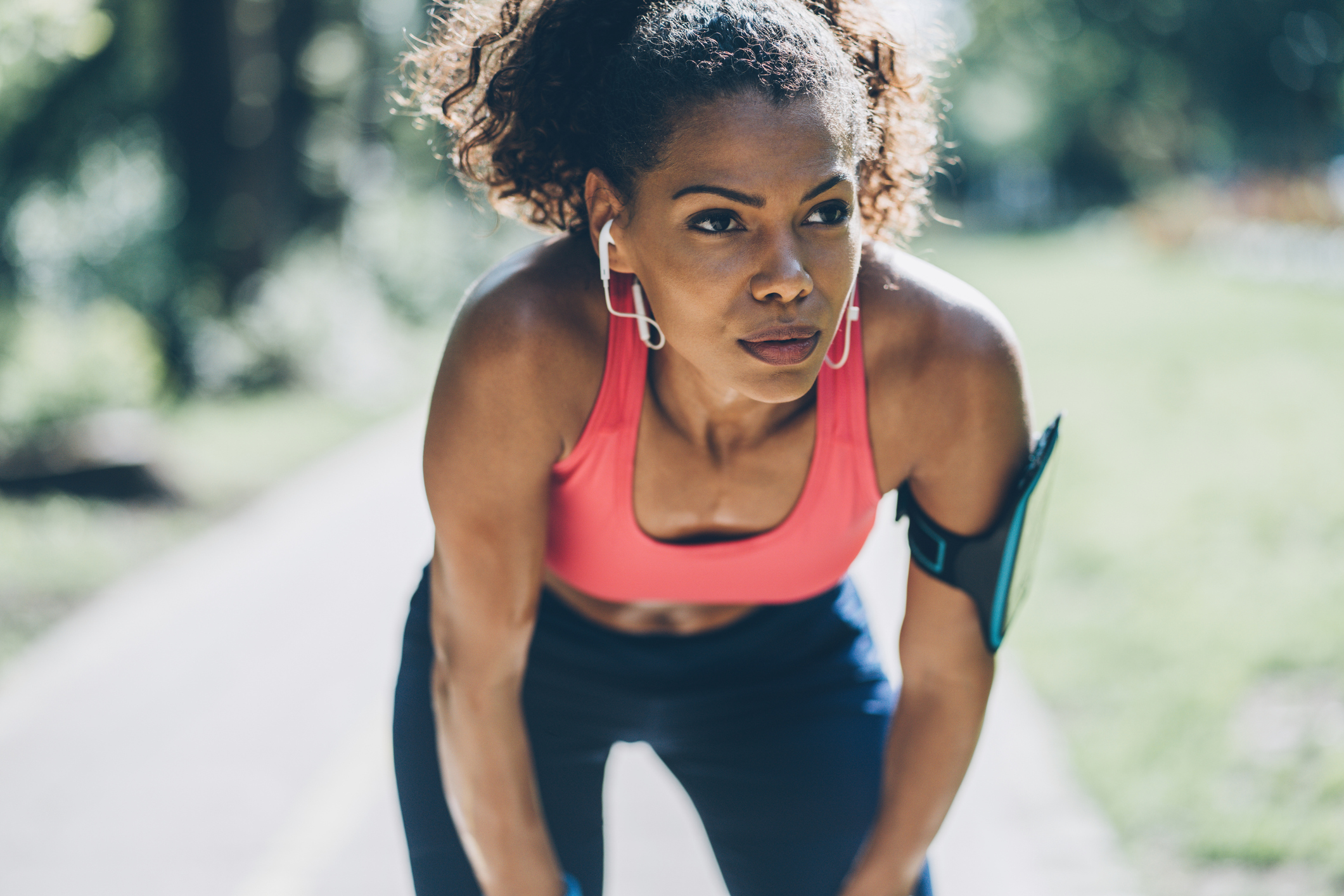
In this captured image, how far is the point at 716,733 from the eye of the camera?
6.86 ft

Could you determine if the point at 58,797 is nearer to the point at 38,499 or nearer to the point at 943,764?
the point at 943,764

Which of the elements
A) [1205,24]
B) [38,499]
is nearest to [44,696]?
[38,499]

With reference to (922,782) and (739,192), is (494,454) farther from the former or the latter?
(922,782)

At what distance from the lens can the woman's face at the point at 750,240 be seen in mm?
1487

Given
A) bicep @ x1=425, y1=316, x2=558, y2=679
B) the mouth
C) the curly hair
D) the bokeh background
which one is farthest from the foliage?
the mouth

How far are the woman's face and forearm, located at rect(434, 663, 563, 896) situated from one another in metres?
0.66

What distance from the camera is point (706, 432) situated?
1911 mm

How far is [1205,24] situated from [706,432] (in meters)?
35.8

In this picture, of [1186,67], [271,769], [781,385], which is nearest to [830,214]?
[781,385]

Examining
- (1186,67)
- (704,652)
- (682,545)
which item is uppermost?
(1186,67)

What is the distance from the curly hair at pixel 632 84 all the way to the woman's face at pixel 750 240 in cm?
→ 3

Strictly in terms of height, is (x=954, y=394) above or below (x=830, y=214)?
below

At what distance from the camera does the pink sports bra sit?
1.79 meters

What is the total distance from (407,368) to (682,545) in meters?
11.9
